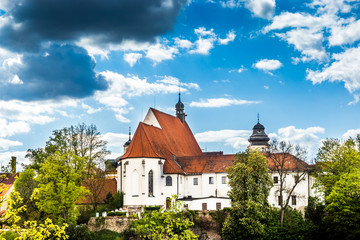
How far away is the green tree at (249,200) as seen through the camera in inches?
1604

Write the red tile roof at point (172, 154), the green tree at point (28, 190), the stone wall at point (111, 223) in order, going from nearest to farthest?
the green tree at point (28, 190) → the stone wall at point (111, 223) → the red tile roof at point (172, 154)

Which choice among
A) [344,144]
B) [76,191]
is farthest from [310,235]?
[76,191]

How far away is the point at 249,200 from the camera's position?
4100 centimetres

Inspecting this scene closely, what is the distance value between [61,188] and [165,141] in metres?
23.1

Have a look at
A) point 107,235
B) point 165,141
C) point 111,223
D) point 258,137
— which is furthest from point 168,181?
point 258,137

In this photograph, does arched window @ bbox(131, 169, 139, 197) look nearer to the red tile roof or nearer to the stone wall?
the red tile roof

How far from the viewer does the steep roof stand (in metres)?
55.2

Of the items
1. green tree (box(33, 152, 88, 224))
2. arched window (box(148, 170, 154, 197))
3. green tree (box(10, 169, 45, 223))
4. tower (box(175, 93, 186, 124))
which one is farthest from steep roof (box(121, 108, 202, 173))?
green tree (box(33, 152, 88, 224))

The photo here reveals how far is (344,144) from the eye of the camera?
4728 cm

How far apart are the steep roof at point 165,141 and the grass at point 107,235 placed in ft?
43.1

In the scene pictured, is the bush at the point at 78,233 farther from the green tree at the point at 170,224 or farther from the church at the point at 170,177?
the green tree at the point at 170,224

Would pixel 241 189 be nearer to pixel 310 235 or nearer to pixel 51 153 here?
pixel 310 235

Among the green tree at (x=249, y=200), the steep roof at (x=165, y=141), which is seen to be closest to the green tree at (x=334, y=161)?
the green tree at (x=249, y=200)

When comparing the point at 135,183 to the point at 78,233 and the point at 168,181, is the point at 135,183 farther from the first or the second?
the point at 78,233
